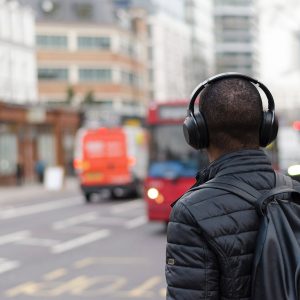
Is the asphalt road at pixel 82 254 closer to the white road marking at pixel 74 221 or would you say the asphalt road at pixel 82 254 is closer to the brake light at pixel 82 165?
the white road marking at pixel 74 221

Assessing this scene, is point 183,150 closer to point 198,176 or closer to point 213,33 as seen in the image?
point 198,176

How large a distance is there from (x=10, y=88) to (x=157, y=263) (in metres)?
43.1

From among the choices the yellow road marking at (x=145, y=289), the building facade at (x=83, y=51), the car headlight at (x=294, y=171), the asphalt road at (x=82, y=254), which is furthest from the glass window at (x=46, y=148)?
the car headlight at (x=294, y=171)

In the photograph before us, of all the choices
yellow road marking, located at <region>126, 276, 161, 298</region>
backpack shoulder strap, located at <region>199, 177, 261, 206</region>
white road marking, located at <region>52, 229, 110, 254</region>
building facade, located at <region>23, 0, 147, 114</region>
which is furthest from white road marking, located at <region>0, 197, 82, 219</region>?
building facade, located at <region>23, 0, 147, 114</region>

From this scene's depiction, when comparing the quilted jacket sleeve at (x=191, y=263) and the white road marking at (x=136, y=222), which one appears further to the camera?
the white road marking at (x=136, y=222)

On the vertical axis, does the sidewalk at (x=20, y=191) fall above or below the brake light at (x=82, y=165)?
below

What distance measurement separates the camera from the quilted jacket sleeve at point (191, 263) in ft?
8.05

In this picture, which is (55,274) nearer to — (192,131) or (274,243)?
(192,131)

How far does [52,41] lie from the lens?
84.4 m

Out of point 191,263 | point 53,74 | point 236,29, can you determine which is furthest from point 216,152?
point 236,29

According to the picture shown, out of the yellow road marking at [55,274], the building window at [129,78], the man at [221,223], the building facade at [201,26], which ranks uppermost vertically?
the building facade at [201,26]

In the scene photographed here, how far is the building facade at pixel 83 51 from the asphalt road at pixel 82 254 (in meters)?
57.9

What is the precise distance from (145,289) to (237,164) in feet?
26.8

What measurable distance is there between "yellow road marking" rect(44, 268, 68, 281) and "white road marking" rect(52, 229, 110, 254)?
295cm
